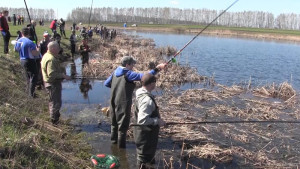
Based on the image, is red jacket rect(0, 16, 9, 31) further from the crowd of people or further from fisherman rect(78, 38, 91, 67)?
the crowd of people

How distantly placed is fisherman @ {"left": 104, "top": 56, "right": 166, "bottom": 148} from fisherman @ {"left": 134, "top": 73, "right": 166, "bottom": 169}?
1.05 m

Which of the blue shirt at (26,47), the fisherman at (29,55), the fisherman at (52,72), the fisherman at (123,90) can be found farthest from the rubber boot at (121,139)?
the blue shirt at (26,47)

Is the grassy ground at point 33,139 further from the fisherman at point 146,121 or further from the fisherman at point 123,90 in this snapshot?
the fisherman at point 146,121

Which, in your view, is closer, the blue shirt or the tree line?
the blue shirt

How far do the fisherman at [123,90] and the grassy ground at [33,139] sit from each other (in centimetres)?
96

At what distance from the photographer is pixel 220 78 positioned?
18.2 metres

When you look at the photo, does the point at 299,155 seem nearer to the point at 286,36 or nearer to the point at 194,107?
the point at 194,107

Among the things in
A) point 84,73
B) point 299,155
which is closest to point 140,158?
point 299,155

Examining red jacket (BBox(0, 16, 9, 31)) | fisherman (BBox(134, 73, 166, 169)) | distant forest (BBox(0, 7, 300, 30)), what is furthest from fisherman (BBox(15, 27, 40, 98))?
distant forest (BBox(0, 7, 300, 30))

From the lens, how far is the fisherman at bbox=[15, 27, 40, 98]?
27.7 ft

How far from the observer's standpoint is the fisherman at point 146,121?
4628 millimetres

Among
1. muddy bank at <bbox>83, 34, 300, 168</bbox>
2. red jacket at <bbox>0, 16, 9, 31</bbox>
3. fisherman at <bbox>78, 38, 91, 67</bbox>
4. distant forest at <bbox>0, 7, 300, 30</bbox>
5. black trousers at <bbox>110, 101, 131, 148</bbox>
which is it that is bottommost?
muddy bank at <bbox>83, 34, 300, 168</bbox>

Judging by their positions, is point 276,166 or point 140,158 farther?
point 276,166

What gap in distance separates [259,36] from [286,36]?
6.08 metres
